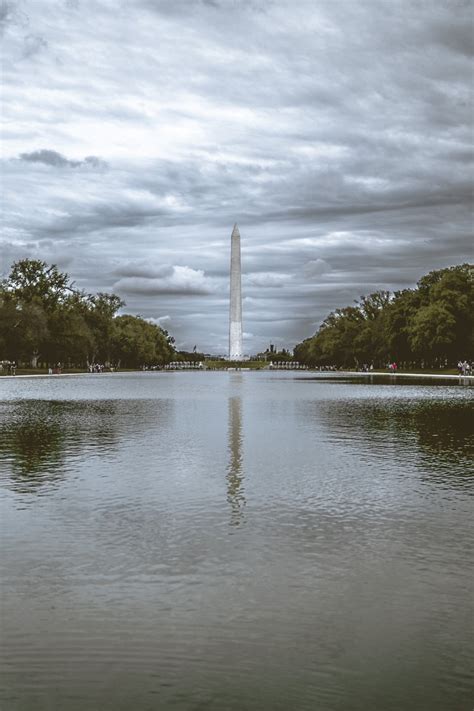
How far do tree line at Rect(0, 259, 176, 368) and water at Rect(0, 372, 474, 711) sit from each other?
255 feet

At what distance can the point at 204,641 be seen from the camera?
6.30m

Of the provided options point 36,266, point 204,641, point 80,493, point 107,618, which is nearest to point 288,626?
point 204,641

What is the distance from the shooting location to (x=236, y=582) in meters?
7.82

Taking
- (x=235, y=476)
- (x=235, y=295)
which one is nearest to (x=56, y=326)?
(x=235, y=295)

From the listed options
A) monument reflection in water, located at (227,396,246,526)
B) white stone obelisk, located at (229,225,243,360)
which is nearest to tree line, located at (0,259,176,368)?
white stone obelisk, located at (229,225,243,360)

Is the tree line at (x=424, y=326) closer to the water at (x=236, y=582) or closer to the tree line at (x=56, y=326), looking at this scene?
the tree line at (x=56, y=326)

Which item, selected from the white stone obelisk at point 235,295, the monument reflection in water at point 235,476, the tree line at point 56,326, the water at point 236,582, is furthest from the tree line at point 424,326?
the water at point 236,582

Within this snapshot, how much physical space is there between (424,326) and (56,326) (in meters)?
43.9

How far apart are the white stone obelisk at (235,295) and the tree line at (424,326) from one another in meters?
19.9

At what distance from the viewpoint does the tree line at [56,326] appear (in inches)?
3639

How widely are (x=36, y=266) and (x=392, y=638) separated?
109 m

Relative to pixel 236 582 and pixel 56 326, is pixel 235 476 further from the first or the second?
pixel 56 326

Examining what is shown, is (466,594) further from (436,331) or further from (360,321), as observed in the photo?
(360,321)

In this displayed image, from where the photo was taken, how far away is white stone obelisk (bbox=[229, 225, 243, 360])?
12344cm
